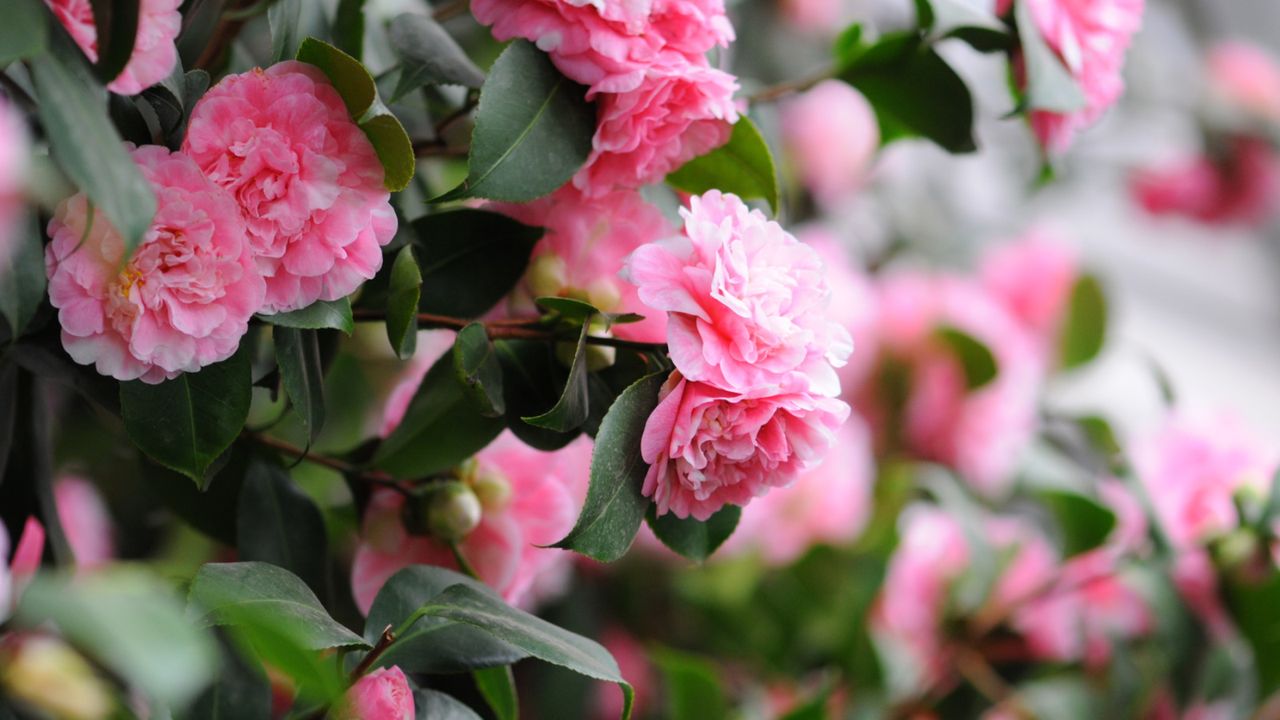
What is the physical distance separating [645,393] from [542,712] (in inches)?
13.8

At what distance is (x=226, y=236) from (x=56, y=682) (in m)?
0.13

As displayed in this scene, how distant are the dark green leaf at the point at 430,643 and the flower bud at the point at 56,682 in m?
0.08

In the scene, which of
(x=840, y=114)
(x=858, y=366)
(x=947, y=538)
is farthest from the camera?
(x=840, y=114)

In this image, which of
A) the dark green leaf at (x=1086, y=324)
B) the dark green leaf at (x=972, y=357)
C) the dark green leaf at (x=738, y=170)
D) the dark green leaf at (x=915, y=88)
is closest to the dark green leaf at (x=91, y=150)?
the dark green leaf at (x=738, y=170)

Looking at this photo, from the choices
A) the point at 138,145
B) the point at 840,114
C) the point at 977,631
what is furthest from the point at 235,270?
the point at 840,114

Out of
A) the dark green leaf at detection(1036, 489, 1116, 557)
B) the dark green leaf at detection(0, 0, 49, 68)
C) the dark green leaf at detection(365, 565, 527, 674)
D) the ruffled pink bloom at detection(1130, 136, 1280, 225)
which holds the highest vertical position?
the dark green leaf at detection(0, 0, 49, 68)

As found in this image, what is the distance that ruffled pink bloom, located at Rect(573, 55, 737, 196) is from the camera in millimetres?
364

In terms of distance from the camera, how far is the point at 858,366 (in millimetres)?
897

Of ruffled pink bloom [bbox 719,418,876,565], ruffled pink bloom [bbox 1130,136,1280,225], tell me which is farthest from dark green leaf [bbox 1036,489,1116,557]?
ruffled pink bloom [bbox 1130,136,1280,225]

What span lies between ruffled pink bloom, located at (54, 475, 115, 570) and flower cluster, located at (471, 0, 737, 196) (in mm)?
408

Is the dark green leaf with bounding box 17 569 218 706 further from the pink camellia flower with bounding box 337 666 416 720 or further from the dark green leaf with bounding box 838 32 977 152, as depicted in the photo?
the dark green leaf with bounding box 838 32 977 152

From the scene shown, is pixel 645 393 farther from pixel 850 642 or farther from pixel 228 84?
pixel 850 642

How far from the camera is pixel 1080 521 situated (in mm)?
666

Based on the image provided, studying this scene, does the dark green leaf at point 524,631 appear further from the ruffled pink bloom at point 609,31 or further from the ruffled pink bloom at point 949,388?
the ruffled pink bloom at point 949,388
